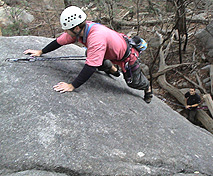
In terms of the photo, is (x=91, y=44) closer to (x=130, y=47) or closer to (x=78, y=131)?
(x=130, y=47)

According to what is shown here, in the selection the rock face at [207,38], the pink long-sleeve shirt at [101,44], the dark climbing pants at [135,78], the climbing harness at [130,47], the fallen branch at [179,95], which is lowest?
the fallen branch at [179,95]

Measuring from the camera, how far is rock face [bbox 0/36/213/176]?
Result: 2.28 metres

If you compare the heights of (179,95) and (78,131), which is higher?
(78,131)

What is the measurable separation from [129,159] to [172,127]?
1.64 metres

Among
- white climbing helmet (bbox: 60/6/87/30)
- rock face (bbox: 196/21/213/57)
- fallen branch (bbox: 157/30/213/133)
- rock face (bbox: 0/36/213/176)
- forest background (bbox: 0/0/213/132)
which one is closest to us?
rock face (bbox: 0/36/213/176)

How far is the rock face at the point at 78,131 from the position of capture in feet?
7.48

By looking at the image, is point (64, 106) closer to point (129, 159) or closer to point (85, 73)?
point (85, 73)

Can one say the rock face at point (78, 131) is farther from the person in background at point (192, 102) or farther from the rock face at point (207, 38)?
the rock face at point (207, 38)

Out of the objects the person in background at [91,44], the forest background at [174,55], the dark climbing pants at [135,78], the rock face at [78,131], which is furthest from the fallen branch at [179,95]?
the person in background at [91,44]

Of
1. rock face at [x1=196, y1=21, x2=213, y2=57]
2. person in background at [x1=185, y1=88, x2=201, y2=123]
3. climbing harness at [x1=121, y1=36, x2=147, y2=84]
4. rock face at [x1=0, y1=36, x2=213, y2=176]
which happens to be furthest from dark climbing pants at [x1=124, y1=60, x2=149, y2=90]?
rock face at [x1=196, y1=21, x2=213, y2=57]

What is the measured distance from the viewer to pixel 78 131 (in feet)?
8.57

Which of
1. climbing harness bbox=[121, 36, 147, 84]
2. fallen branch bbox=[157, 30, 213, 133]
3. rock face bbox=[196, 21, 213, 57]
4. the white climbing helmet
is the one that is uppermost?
the white climbing helmet

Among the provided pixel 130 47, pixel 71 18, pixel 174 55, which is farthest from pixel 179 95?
pixel 71 18

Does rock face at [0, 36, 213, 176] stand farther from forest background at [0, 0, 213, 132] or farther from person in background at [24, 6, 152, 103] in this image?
forest background at [0, 0, 213, 132]
